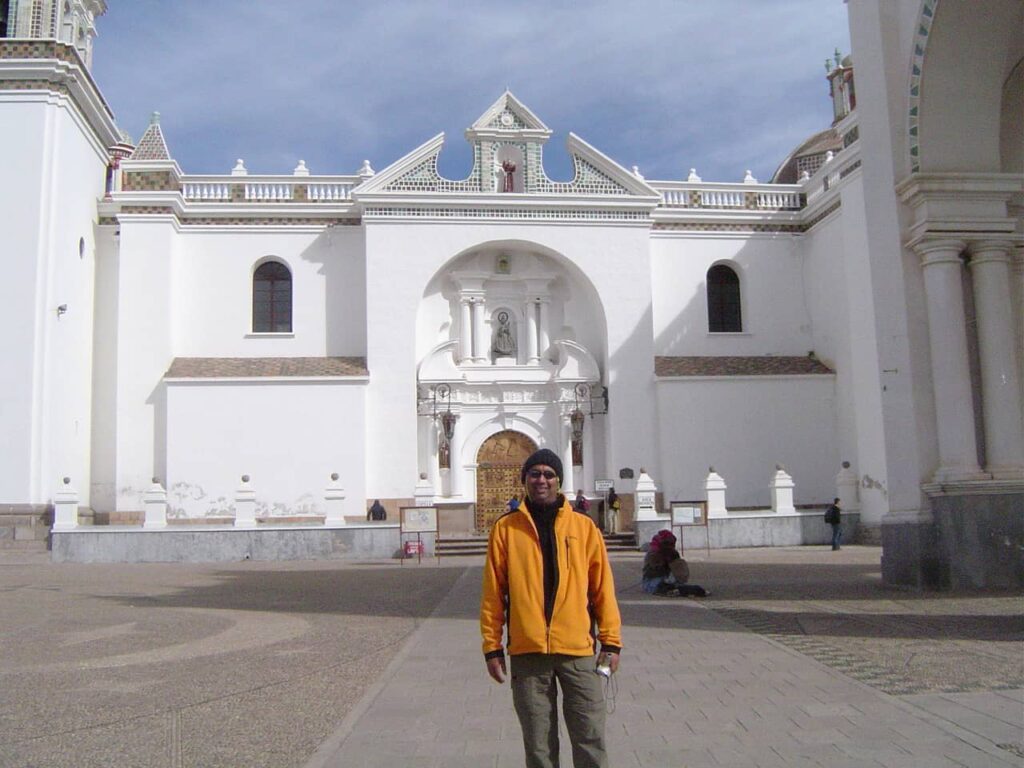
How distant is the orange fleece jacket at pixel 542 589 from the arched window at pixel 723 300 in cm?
2332

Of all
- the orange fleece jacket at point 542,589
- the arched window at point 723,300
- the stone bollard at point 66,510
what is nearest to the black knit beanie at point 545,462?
the orange fleece jacket at point 542,589

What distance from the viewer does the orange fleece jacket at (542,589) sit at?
4.00 m

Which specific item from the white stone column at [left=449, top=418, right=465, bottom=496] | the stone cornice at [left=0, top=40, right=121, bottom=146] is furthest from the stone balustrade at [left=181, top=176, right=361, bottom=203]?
the white stone column at [left=449, top=418, right=465, bottom=496]

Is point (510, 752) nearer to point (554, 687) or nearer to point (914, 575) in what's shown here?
point (554, 687)

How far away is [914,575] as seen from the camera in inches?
457

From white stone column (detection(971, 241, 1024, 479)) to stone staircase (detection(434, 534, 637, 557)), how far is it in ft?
36.2

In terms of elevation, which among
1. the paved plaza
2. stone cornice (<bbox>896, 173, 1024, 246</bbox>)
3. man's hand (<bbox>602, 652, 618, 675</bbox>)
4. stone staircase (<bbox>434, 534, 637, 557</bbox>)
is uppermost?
stone cornice (<bbox>896, 173, 1024, 246</bbox>)

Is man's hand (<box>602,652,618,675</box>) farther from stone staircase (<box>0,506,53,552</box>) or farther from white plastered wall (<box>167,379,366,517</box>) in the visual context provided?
white plastered wall (<box>167,379,366,517</box>)

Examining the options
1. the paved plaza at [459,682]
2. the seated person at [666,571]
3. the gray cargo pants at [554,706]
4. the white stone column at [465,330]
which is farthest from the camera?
the white stone column at [465,330]

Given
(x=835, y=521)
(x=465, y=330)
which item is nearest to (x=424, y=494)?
(x=465, y=330)

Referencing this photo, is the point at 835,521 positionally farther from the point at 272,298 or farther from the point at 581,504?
the point at 272,298

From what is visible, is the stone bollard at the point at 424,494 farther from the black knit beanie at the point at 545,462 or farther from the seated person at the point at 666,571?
the black knit beanie at the point at 545,462

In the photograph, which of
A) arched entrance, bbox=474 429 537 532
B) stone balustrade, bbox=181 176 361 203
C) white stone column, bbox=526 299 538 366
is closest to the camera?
arched entrance, bbox=474 429 537 532

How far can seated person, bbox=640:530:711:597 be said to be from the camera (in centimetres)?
1230
